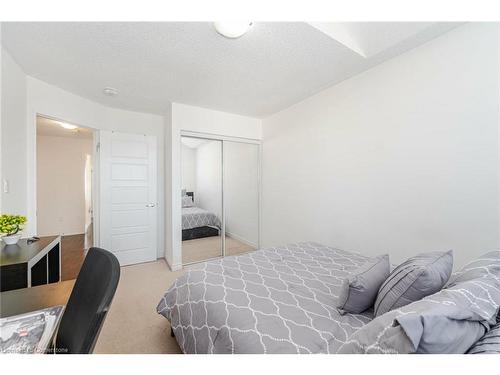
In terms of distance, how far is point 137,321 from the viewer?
6.24ft

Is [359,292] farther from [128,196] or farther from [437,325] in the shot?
[128,196]

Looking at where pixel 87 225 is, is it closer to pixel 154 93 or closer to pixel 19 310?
pixel 154 93

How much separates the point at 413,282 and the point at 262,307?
79 cm

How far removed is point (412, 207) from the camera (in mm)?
1882

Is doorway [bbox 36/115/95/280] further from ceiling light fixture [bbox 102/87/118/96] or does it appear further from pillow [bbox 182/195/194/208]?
pillow [bbox 182/195/194/208]

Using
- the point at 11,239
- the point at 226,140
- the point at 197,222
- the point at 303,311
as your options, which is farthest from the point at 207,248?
the point at 303,311

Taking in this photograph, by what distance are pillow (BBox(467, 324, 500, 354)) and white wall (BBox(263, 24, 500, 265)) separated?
1.23 meters

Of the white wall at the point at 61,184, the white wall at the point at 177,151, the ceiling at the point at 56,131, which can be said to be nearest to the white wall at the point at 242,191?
the white wall at the point at 177,151

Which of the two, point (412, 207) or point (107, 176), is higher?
point (107, 176)

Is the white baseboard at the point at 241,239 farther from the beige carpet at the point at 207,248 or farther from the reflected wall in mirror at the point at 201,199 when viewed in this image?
the reflected wall in mirror at the point at 201,199

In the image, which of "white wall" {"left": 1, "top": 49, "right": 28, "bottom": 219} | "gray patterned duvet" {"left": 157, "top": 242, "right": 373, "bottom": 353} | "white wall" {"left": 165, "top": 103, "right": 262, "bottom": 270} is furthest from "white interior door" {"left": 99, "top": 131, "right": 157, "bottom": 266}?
"gray patterned duvet" {"left": 157, "top": 242, "right": 373, "bottom": 353}
